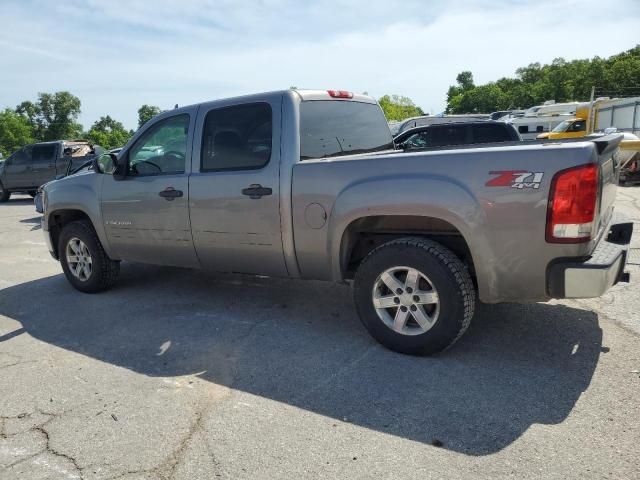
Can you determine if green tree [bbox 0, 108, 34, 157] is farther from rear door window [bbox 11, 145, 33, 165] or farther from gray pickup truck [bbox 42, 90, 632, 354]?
gray pickup truck [bbox 42, 90, 632, 354]

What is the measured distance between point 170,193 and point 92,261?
4.99ft

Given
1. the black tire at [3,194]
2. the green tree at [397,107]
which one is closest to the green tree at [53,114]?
the green tree at [397,107]

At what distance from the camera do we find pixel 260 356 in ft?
12.5

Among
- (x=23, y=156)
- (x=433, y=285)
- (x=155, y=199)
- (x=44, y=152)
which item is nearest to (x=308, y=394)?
(x=433, y=285)

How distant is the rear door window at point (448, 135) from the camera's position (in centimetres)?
923

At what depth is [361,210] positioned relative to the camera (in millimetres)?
3605

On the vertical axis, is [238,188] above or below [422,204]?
above

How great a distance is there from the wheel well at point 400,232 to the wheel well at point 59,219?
325 cm

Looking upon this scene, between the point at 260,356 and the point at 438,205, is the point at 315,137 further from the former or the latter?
the point at 260,356

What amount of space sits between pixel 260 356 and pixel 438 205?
67.6 inches

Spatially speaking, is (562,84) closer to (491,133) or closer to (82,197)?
(491,133)

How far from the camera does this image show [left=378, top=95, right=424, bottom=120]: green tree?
68.2 meters

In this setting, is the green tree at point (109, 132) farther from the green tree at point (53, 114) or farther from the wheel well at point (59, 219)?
the wheel well at point (59, 219)

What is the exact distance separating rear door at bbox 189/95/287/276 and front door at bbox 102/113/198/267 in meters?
0.15
